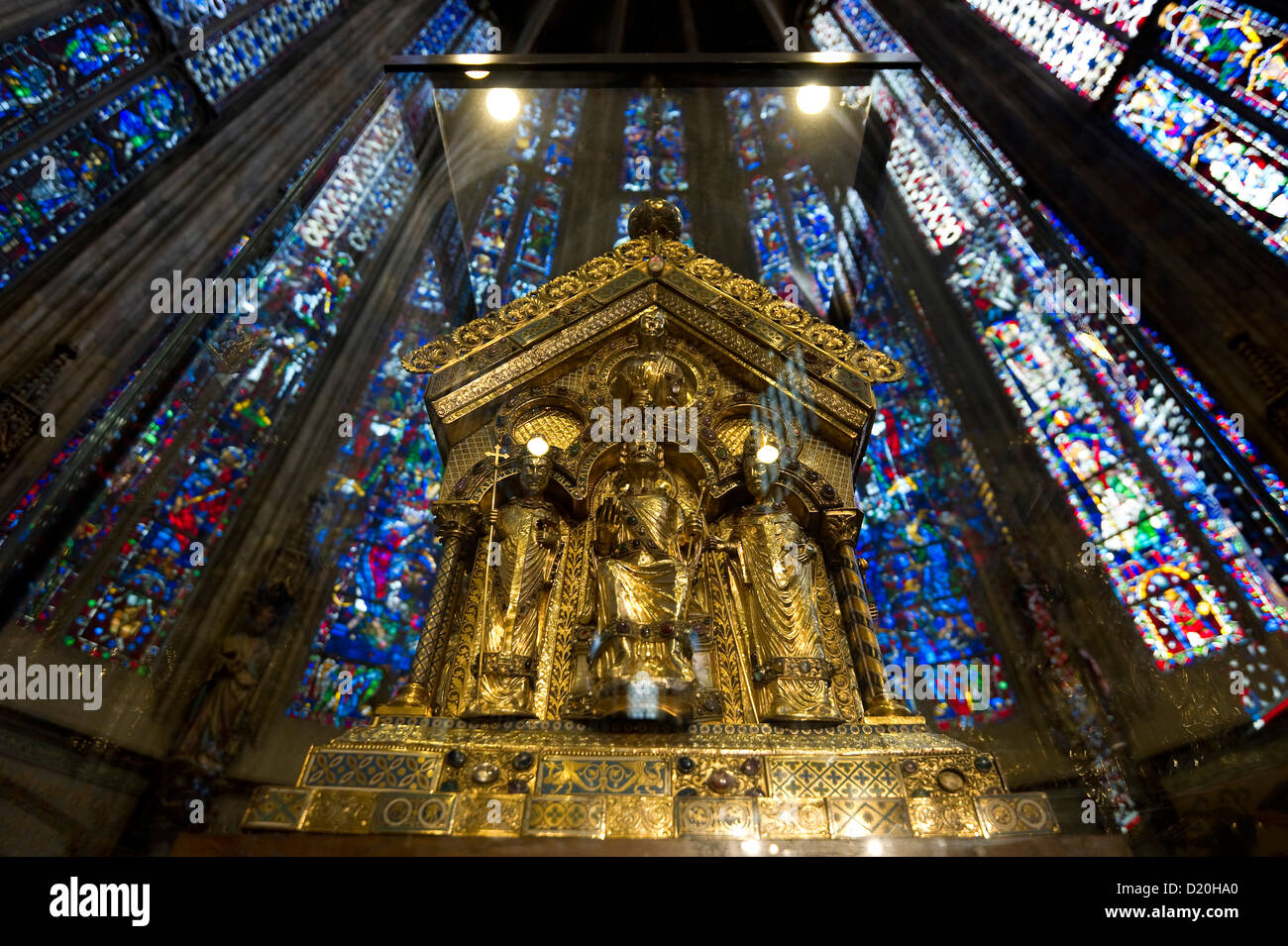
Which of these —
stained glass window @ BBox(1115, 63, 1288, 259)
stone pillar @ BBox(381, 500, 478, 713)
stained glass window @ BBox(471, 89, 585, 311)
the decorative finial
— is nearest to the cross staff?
stone pillar @ BBox(381, 500, 478, 713)

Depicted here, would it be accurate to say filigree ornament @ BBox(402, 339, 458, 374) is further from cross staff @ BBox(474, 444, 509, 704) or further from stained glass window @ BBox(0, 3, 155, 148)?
stained glass window @ BBox(0, 3, 155, 148)

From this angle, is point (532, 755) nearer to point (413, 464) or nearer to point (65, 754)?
point (65, 754)

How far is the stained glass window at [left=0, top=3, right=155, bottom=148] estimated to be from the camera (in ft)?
19.0

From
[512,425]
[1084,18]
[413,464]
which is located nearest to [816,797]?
[512,425]

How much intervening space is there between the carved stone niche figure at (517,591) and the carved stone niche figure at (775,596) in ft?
3.30

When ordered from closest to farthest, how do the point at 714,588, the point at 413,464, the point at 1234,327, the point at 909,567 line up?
the point at 714,588 → the point at 1234,327 → the point at 909,567 → the point at 413,464

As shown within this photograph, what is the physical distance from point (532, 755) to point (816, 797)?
46.9 inches

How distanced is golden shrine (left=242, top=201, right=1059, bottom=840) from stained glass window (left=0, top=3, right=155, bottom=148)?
16.2 feet

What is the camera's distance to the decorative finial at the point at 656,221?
538 centimetres

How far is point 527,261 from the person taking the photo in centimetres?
1277

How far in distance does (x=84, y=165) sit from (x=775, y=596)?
7689 mm

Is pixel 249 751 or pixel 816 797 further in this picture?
pixel 249 751

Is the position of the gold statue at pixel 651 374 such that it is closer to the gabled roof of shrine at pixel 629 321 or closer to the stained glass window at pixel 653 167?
the gabled roof of shrine at pixel 629 321
